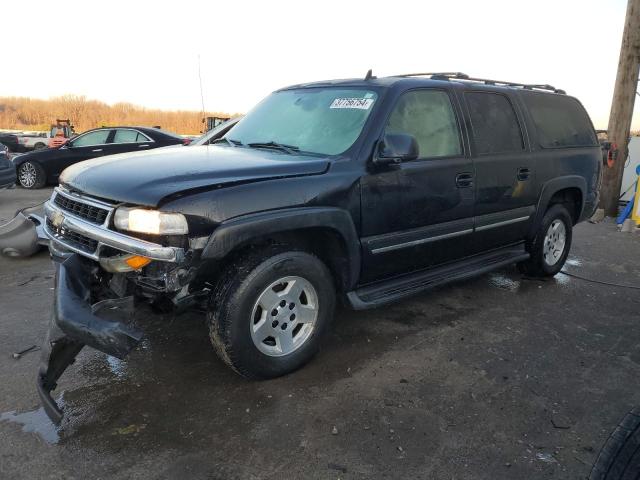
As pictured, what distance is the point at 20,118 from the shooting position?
170 ft

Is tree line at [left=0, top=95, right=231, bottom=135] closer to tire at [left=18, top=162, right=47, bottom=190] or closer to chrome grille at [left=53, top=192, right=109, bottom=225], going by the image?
tire at [left=18, top=162, right=47, bottom=190]

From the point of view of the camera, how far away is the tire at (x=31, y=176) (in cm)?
1166

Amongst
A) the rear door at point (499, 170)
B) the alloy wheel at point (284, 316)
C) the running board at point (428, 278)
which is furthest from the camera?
the rear door at point (499, 170)

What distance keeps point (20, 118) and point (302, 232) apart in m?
59.0

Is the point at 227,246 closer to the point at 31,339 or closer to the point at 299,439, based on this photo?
the point at 299,439

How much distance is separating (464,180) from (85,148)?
10.2 meters

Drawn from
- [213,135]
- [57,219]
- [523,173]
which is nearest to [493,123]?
[523,173]

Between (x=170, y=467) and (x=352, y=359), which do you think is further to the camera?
(x=352, y=359)

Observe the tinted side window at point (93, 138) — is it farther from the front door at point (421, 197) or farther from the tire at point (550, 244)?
the tire at point (550, 244)

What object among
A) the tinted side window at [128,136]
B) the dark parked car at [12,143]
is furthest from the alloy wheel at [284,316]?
the dark parked car at [12,143]

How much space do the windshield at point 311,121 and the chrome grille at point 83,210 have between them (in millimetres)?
1338

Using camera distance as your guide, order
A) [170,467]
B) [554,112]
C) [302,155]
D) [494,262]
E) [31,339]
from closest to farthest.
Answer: [170,467] < [302,155] < [31,339] < [494,262] < [554,112]

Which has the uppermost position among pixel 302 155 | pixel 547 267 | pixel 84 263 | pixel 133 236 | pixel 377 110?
pixel 377 110

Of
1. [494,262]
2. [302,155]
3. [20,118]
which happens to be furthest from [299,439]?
[20,118]
